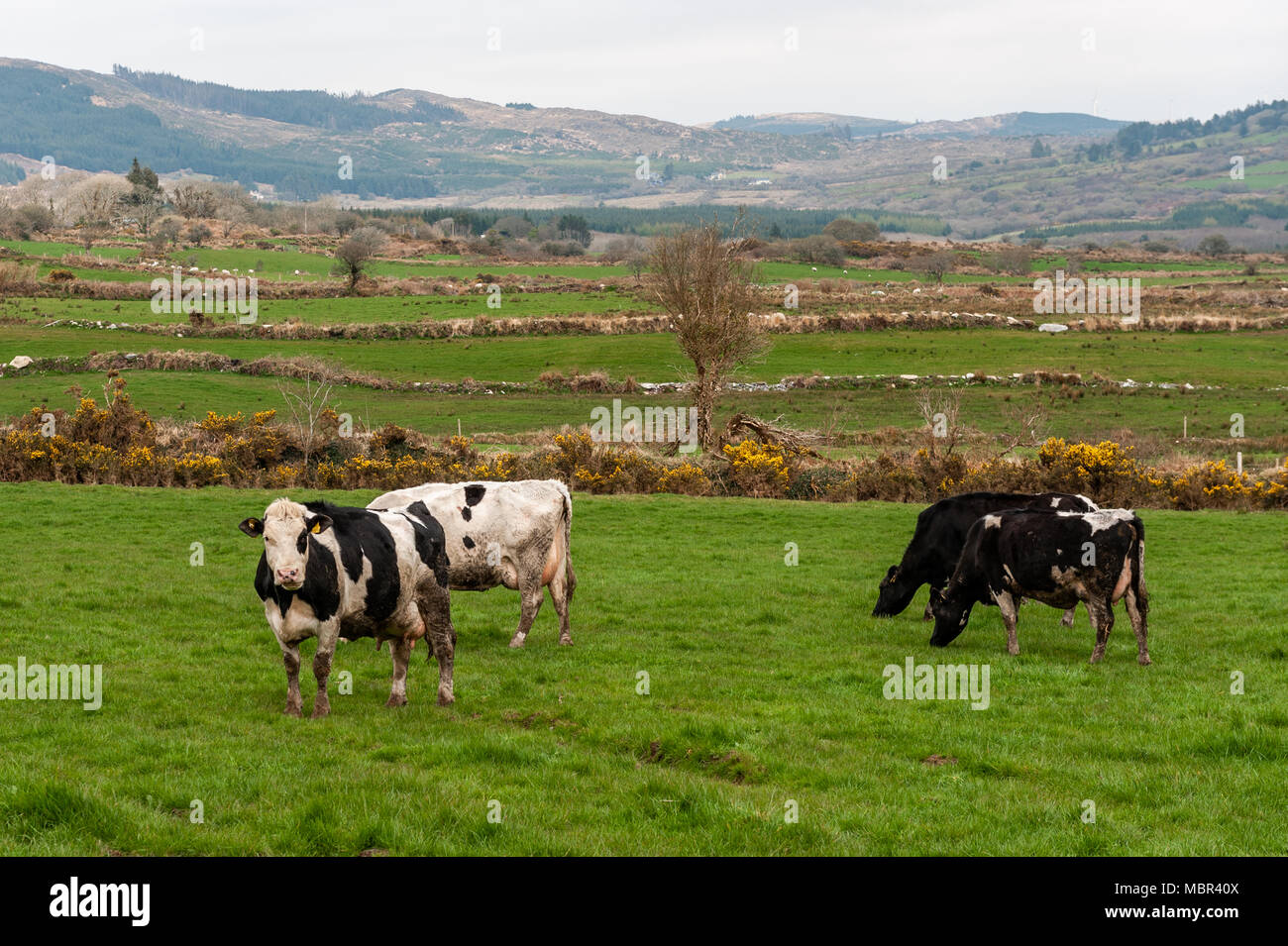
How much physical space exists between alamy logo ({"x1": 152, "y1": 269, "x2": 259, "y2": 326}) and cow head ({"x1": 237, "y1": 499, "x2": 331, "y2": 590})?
224ft

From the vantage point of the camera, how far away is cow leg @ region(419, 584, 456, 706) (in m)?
12.4

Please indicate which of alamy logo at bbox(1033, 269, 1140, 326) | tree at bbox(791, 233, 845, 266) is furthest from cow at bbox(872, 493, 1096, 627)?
tree at bbox(791, 233, 845, 266)

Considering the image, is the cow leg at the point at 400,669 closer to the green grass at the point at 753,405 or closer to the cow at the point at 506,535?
the cow at the point at 506,535

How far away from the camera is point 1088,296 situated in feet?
372

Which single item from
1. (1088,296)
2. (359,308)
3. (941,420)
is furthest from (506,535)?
(1088,296)

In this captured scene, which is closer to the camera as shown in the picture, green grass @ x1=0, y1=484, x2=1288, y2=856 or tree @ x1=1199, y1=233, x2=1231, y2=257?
green grass @ x1=0, y1=484, x2=1288, y2=856

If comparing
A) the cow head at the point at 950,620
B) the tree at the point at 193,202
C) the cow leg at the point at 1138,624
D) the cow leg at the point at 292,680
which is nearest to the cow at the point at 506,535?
the cow leg at the point at 292,680

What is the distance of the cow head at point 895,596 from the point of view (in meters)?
18.2

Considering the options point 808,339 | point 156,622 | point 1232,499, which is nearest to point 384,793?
point 156,622

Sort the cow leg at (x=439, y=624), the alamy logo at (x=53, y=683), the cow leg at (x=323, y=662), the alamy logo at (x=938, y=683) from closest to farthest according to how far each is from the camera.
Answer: the cow leg at (x=323, y=662) → the alamy logo at (x=53, y=683) → the cow leg at (x=439, y=624) → the alamy logo at (x=938, y=683)

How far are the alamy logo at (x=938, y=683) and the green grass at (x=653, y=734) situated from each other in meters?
0.24

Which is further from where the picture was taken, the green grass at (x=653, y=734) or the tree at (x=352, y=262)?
the tree at (x=352, y=262)

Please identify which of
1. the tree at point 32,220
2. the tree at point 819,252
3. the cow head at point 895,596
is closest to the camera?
the cow head at point 895,596

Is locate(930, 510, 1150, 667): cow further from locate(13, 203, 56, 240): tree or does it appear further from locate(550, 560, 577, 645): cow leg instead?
locate(13, 203, 56, 240): tree
